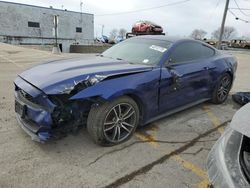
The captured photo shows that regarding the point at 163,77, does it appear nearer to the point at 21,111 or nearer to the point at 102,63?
the point at 102,63

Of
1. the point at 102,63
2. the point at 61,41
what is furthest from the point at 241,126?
the point at 61,41

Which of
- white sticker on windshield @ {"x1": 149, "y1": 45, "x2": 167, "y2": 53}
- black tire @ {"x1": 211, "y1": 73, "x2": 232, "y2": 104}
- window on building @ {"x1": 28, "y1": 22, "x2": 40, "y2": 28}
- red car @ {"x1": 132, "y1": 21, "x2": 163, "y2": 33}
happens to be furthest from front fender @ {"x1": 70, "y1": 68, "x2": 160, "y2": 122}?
window on building @ {"x1": 28, "y1": 22, "x2": 40, "y2": 28}

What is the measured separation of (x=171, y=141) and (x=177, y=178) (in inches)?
34.7

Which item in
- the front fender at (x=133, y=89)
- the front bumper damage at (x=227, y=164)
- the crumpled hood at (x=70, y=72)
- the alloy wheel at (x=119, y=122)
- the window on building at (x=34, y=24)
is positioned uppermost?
the window on building at (x=34, y=24)

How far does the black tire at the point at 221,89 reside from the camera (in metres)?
5.14

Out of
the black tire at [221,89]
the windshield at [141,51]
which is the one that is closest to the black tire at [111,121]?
the windshield at [141,51]

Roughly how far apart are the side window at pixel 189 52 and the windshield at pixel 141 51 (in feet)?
0.65

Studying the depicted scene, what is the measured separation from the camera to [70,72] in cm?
318

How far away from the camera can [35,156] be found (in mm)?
2977

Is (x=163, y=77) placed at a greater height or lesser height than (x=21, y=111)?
greater

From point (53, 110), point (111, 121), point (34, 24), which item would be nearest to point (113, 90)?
point (111, 121)

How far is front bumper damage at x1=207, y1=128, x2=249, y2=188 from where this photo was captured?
62.0 inches

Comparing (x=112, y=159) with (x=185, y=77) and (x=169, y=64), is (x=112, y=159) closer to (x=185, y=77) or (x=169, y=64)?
(x=169, y=64)

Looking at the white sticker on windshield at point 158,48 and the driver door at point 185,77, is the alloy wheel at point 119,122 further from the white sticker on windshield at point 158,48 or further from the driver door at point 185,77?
the white sticker on windshield at point 158,48
